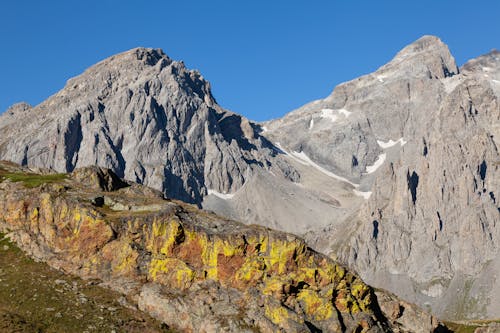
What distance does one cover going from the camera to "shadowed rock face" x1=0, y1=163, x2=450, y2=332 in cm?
5447

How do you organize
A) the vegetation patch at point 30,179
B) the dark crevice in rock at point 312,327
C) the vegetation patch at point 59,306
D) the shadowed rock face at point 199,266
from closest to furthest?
the vegetation patch at point 59,306
the dark crevice in rock at point 312,327
the shadowed rock face at point 199,266
the vegetation patch at point 30,179

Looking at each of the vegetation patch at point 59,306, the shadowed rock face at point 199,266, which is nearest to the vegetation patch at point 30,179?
the shadowed rock face at point 199,266

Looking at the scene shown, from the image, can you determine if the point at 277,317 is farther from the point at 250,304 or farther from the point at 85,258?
the point at 85,258

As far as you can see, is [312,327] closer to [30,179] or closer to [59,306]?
[59,306]

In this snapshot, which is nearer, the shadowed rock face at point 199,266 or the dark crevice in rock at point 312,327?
the dark crevice in rock at point 312,327

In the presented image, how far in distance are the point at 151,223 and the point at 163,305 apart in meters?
9.09

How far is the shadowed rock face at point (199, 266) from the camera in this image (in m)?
54.5

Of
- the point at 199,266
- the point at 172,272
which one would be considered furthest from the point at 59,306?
the point at 199,266

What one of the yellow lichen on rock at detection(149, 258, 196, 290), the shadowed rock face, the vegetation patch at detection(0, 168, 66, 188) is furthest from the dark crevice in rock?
the vegetation patch at detection(0, 168, 66, 188)

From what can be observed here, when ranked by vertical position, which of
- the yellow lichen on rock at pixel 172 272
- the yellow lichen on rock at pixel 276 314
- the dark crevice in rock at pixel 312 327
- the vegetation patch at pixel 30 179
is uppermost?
the vegetation patch at pixel 30 179

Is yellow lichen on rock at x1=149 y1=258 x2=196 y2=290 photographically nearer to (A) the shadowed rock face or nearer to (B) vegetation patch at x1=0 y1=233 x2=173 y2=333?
(A) the shadowed rock face

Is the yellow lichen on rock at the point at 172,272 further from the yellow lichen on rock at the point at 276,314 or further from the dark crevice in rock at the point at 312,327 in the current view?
the dark crevice in rock at the point at 312,327

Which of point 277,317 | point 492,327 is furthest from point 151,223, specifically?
point 492,327

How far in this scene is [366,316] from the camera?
57.2 metres
